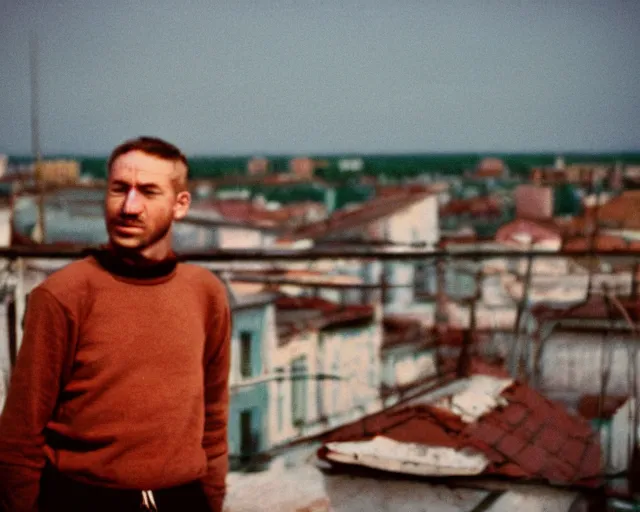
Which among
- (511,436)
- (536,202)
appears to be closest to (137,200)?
(511,436)

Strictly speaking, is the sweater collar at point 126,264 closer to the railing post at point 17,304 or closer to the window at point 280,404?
the railing post at point 17,304

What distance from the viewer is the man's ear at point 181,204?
141 cm

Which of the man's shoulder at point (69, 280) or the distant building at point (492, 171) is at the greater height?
the distant building at point (492, 171)

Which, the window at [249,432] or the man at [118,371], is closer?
the man at [118,371]

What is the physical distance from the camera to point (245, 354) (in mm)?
9094

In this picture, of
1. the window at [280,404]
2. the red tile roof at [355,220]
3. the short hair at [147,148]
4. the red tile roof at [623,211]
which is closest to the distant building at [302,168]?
the red tile roof at [355,220]

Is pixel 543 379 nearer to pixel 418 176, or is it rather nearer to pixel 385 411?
pixel 385 411

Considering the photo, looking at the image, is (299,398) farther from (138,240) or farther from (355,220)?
(138,240)

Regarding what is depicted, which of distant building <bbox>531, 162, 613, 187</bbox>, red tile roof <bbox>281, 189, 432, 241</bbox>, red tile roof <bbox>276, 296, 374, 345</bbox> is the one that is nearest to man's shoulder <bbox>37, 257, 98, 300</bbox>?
distant building <bbox>531, 162, 613, 187</bbox>

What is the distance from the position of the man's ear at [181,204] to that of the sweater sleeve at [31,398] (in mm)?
284

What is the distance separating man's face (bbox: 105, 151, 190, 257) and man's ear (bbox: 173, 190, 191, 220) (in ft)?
0.13

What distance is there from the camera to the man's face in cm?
133

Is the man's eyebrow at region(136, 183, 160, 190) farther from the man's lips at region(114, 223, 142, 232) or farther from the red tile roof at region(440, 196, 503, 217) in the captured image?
the red tile roof at region(440, 196, 503, 217)

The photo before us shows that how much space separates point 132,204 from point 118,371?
0.29m
